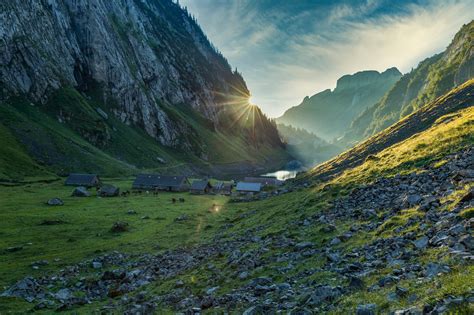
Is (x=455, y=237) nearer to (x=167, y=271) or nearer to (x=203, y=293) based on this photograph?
(x=203, y=293)

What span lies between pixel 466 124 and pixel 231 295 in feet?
102

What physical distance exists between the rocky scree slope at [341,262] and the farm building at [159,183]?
71210 millimetres

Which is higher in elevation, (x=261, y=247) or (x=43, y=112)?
(x=43, y=112)

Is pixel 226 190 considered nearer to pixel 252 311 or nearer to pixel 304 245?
pixel 304 245

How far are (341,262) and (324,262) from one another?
131 centimetres

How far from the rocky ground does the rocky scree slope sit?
72 millimetres

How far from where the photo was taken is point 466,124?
31.5 m

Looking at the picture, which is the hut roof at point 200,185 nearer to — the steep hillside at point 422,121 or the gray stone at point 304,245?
the steep hillside at point 422,121

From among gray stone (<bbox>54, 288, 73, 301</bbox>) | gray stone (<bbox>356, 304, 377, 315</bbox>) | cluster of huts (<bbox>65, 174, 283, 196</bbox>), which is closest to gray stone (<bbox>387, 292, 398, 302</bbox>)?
A: gray stone (<bbox>356, 304, 377, 315</bbox>)

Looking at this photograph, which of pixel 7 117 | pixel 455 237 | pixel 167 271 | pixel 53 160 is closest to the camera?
pixel 455 237

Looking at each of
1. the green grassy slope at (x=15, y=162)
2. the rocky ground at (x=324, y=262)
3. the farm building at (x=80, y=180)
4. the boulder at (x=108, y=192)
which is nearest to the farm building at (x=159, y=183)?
the farm building at (x=80, y=180)

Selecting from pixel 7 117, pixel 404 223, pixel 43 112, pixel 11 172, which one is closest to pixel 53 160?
pixel 11 172

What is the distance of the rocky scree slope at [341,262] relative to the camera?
10.5 metres

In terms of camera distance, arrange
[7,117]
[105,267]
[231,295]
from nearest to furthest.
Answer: [231,295] → [105,267] → [7,117]
